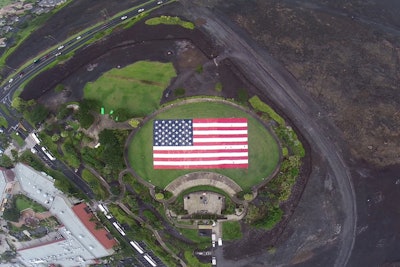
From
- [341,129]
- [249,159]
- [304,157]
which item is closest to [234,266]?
[249,159]

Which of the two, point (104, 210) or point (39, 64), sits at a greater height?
point (39, 64)

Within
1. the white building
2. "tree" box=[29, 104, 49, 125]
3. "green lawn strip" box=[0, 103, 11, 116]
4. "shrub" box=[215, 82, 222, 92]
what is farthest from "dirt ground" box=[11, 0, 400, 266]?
the white building

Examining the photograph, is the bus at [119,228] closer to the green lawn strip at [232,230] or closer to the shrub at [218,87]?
the green lawn strip at [232,230]

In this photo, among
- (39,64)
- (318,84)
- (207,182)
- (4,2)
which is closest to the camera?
(207,182)

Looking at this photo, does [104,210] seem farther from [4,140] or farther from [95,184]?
[4,140]

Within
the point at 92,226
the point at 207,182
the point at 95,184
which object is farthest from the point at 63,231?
the point at 207,182

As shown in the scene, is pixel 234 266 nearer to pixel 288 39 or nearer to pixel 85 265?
pixel 85 265

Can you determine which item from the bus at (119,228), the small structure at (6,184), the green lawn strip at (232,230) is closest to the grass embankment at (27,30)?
the small structure at (6,184)

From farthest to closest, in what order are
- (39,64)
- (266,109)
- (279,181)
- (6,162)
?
(39,64) < (6,162) < (266,109) < (279,181)
